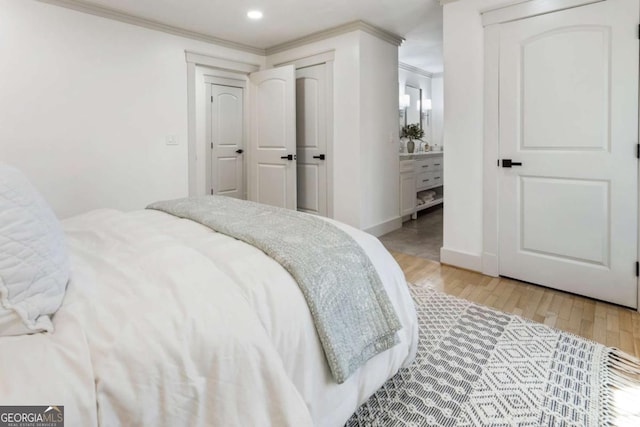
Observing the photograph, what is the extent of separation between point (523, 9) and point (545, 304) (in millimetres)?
2124

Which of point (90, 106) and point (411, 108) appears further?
point (411, 108)

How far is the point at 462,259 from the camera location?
3182mm

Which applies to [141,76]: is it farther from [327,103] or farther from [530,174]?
[530,174]

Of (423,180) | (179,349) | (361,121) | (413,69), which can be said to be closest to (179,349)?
(179,349)

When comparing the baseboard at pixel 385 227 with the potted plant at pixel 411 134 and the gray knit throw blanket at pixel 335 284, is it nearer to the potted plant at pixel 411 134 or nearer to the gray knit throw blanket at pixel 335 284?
the potted plant at pixel 411 134

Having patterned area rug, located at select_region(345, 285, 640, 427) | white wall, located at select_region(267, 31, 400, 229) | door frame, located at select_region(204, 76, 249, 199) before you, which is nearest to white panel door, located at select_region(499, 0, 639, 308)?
patterned area rug, located at select_region(345, 285, 640, 427)

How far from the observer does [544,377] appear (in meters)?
1.65

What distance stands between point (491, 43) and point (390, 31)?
159 cm

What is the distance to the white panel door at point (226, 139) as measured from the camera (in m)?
5.09

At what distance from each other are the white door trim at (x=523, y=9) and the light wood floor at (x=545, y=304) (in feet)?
6.54

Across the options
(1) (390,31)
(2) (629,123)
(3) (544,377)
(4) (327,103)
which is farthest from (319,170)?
(3) (544,377)

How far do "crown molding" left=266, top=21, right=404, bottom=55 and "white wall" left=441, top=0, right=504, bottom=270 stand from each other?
101cm

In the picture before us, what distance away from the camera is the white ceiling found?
10.9ft

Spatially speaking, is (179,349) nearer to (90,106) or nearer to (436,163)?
(90,106)
